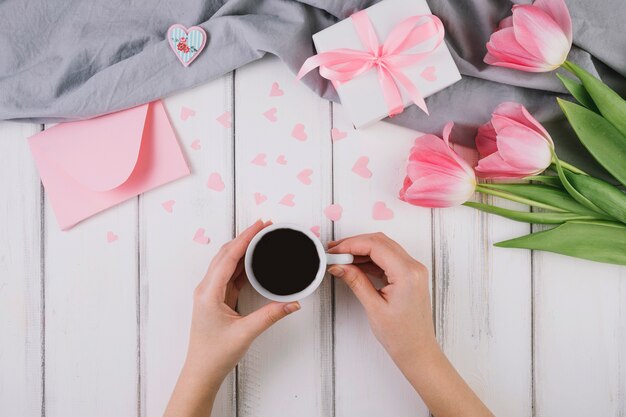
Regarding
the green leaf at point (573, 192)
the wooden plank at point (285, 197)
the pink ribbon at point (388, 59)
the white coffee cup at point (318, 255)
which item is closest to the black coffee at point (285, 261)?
the white coffee cup at point (318, 255)

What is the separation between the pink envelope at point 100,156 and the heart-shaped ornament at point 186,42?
9 centimetres

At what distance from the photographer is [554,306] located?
884 mm

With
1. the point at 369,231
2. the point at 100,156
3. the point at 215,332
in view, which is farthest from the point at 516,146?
the point at 100,156

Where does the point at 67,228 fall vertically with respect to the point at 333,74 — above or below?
below

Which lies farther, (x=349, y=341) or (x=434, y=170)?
(x=349, y=341)

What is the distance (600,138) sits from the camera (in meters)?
0.81

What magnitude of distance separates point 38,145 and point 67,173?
0.07m

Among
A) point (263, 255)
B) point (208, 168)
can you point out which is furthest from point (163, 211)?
point (263, 255)

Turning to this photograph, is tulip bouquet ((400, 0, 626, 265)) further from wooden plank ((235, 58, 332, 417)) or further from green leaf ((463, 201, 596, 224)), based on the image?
wooden plank ((235, 58, 332, 417))

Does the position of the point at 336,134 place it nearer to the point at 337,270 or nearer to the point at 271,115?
the point at 271,115

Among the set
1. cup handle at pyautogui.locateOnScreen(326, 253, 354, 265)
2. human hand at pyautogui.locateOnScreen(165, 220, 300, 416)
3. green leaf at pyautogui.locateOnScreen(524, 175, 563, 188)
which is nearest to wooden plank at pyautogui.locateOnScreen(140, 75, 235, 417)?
human hand at pyautogui.locateOnScreen(165, 220, 300, 416)

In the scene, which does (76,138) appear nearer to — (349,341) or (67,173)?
(67,173)

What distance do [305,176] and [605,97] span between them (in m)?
0.46

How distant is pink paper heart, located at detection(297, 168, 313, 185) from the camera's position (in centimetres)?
88
